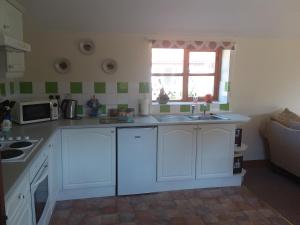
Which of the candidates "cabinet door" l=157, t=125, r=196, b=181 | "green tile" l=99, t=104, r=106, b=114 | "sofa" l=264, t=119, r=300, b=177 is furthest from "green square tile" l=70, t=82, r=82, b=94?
"sofa" l=264, t=119, r=300, b=177

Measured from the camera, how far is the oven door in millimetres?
1868

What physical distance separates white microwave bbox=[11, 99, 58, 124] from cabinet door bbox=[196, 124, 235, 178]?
1653mm

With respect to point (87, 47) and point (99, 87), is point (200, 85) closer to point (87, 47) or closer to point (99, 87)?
point (99, 87)

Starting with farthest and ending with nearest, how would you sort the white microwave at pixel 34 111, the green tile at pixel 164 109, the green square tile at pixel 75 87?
1. the green tile at pixel 164 109
2. the green square tile at pixel 75 87
3. the white microwave at pixel 34 111

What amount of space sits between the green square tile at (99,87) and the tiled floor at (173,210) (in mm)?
1263

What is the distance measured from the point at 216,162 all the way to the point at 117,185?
3.89 feet

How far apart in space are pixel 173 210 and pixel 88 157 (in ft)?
3.41

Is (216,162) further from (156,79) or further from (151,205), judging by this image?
(156,79)

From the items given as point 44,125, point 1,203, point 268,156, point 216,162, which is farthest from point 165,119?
point 1,203

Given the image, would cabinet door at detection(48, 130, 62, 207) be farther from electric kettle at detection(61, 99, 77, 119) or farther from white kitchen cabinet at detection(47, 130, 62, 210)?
electric kettle at detection(61, 99, 77, 119)

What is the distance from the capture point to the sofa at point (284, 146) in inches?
132

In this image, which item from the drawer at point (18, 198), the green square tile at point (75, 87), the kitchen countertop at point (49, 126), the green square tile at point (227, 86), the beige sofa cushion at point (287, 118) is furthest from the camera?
the green square tile at point (227, 86)

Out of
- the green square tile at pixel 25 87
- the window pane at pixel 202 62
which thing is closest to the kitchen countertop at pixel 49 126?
the green square tile at pixel 25 87

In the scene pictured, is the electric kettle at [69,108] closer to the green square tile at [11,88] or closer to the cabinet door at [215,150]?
the green square tile at [11,88]
